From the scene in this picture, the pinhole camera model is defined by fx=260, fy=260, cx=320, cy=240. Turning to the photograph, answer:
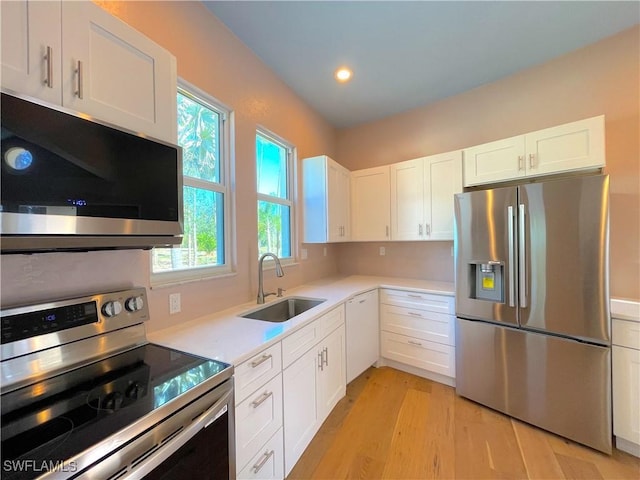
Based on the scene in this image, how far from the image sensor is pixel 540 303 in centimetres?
183

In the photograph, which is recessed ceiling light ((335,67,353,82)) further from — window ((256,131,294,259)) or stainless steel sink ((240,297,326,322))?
stainless steel sink ((240,297,326,322))

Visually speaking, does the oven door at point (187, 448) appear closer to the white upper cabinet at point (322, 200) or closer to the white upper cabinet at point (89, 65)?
the white upper cabinet at point (89, 65)

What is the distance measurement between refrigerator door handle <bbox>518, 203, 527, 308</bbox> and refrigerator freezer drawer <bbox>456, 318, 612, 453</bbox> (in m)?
0.27

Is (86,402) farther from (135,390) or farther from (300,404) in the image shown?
(300,404)

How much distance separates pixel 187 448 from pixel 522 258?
7.30 ft

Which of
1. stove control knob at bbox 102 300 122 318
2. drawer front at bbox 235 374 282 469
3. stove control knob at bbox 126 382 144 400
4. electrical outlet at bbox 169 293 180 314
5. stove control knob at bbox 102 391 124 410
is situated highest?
stove control knob at bbox 102 300 122 318

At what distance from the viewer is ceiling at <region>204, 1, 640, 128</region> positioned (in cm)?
180

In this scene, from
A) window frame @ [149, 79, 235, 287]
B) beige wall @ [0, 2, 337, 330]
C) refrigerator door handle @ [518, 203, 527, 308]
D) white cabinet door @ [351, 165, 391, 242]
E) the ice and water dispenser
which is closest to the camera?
beige wall @ [0, 2, 337, 330]

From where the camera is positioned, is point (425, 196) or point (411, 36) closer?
point (411, 36)

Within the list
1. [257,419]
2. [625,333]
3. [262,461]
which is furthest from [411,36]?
[262,461]

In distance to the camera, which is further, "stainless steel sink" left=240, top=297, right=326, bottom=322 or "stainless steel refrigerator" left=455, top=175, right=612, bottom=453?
"stainless steel sink" left=240, top=297, right=326, bottom=322

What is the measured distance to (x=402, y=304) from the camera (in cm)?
269

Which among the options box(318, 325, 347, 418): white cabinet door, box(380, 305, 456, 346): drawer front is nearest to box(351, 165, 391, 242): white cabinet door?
box(380, 305, 456, 346): drawer front

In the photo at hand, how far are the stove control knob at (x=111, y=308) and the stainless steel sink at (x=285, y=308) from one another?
3.03 feet
